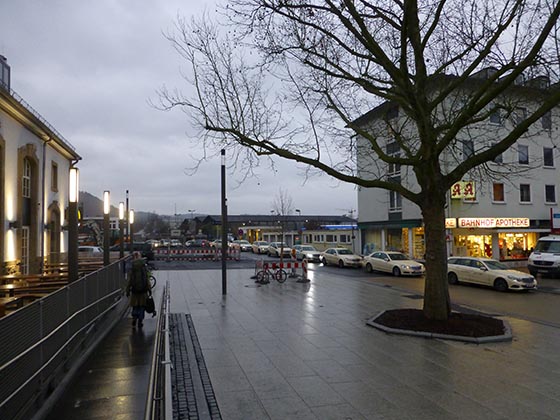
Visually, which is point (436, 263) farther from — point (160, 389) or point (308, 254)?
point (308, 254)

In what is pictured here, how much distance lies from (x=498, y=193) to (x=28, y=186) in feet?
96.0

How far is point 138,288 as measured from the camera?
32.4ft

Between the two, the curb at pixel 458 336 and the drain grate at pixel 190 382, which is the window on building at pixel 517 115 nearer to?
the curb at pixel 458 336

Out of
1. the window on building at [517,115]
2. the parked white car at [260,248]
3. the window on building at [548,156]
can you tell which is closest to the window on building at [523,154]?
the window on building at [548,156]

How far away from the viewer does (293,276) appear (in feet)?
68.0

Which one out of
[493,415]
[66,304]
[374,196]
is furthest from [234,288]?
[374,196]

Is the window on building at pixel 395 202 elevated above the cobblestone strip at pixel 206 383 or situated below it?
above

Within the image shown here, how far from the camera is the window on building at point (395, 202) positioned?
33772mm

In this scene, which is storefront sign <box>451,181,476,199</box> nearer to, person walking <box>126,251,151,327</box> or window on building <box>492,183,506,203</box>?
window on building <box>492,183,506,203</box>

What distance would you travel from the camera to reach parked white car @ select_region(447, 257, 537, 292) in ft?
55.6

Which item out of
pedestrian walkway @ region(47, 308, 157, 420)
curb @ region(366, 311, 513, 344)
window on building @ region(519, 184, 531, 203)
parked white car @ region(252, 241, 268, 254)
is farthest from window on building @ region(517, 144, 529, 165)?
pedestrian walkway @ region(47, 308, 157, 420)

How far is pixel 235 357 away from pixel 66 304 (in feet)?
9.44

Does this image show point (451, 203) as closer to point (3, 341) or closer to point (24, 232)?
point (24, 232)

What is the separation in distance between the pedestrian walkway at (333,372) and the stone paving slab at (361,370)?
2 centimetres
